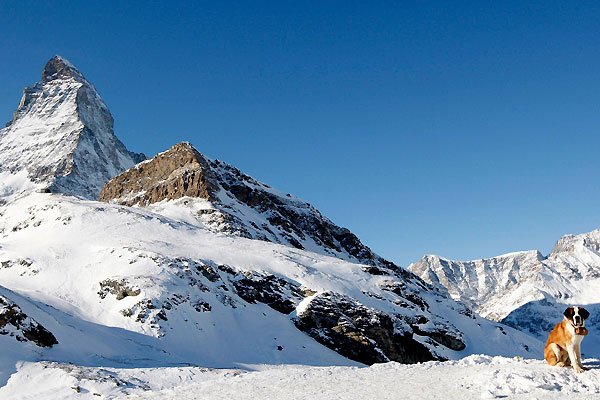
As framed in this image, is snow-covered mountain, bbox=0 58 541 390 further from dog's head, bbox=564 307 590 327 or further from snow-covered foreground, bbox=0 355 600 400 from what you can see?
dog's head, bbox=564 307 590 327

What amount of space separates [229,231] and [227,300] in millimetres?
40130

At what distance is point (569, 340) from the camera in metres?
10.5

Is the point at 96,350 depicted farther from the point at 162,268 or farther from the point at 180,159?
the point at 180,159

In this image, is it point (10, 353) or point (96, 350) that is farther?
point (96, 350)

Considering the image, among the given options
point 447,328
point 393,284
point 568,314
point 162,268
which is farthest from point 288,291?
point 568,314

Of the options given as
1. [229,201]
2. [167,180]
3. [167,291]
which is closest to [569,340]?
[167,291]

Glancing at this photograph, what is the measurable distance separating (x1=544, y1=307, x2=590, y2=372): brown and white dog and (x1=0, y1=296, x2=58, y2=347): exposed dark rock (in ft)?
88.7

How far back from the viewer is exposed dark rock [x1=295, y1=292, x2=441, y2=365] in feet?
161

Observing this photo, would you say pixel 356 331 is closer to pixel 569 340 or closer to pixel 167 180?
pixel 569 340

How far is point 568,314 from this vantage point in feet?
34.2

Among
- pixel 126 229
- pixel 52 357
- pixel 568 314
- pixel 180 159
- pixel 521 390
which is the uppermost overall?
pixel 180 159

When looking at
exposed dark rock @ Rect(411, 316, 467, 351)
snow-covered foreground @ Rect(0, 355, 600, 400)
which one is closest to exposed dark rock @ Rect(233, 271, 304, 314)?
exposed dark rock @ Rect(411, 316, 467, 351)

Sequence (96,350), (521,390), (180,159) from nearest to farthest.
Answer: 1. (521,390)
2. (96,350)
3. (180,159)

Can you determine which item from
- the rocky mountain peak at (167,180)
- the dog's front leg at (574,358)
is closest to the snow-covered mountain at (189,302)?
the rocky mountain peak at (167,180)
